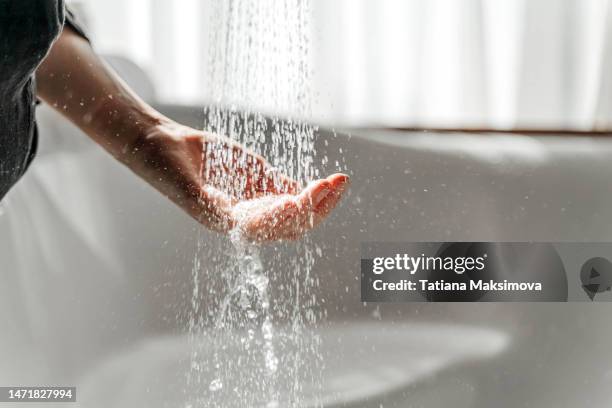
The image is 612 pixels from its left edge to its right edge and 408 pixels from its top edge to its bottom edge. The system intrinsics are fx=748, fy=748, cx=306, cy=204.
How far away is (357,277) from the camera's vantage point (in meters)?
1.04

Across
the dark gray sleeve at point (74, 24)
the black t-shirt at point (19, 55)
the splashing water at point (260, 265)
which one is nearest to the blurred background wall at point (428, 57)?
the splashing water at point (260, 265)

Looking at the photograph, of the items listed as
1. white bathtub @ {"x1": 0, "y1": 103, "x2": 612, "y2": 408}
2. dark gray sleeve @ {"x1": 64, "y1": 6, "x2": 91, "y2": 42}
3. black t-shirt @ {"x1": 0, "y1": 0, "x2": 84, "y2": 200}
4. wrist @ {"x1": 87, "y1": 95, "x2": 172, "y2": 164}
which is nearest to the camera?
black t-shirt @ {"x1": 0, "y1": 0, "x2": 84, "y2": 200}

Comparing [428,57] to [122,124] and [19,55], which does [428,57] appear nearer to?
[122,124]

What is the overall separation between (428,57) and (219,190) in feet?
1.71

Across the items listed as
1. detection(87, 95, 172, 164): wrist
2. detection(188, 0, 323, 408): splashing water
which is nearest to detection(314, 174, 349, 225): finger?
detection(87, 95, 172, 164): wrist

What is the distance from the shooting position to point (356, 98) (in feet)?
3.45

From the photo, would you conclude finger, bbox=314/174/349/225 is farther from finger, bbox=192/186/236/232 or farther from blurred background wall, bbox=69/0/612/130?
blurred background wall, bbox=69/0/612/130

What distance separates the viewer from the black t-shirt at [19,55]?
0.45 ft

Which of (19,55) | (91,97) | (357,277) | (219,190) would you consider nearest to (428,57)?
(357,277)

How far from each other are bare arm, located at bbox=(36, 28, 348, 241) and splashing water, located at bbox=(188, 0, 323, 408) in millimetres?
351

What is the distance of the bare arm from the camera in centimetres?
53

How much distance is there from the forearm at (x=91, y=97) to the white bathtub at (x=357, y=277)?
0.40 meters

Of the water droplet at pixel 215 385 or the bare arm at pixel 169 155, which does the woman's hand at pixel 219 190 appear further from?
the water droplet at pixel 215 385

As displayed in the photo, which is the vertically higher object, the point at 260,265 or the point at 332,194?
the point at 332,194
